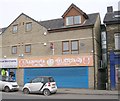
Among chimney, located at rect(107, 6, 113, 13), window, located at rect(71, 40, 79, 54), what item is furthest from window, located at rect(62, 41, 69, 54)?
chimney, located at rect(107, 6, 113, 13)

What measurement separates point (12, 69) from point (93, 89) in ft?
37.0

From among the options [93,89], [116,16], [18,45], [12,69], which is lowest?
[93,89]

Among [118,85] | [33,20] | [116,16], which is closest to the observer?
[118,85]

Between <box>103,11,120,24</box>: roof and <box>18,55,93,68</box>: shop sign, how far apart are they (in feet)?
13.8

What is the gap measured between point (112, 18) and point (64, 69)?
25.6 feet

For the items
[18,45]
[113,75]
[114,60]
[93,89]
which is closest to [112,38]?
[114,60]

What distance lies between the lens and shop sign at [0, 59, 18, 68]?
3028 centimetres

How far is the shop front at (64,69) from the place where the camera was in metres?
25.9

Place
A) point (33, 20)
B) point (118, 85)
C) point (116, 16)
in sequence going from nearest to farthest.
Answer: point (118, 85), point (116, 16), point (33, 20)

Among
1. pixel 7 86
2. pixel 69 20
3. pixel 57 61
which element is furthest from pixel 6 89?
pixel 69 20

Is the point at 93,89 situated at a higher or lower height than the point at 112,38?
lower

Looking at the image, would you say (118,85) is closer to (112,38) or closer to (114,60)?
(114,60)

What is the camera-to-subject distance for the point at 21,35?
3045 cm

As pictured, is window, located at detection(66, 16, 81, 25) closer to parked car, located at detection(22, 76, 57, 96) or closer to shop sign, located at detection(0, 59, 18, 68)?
Answer: shop sign, located at detection(0, 59, 18, 68)
